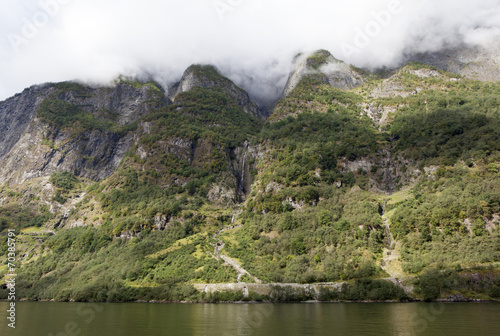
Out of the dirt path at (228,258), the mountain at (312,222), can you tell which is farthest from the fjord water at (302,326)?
the dirt path at (228,258)

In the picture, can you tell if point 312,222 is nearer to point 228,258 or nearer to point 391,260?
point 391,260

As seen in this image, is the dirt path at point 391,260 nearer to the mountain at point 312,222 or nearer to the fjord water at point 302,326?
the mountain at point 312,222


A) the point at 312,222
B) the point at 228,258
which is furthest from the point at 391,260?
the point at 228,258

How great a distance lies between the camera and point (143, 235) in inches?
5797

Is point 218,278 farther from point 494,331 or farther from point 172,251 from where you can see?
point 494,331

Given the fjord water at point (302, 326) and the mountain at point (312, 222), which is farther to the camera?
the mountain at point (312, 222)

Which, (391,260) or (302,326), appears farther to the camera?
(391,260)

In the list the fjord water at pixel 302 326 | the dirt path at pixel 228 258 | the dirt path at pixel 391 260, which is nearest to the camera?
the fjord water at pixel 302 326

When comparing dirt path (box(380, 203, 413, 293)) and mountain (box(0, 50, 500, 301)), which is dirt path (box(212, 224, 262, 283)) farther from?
dirt path (box(380, 203, 413, 293))

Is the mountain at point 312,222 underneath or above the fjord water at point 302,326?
above

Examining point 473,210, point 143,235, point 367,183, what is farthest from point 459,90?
point 143,235

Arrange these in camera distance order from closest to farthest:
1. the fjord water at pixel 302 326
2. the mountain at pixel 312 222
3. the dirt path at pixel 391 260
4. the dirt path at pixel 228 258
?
1. the fjord water at pixel 302 326
2. the dirt path at pixel 391 260
3. the mountain at pixel 312 222
4. the dirt path at pixel 228 258

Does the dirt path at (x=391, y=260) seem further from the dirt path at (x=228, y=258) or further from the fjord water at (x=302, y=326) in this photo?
the dirt path at (x=228, y=258)

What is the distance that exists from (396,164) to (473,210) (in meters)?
65.6
